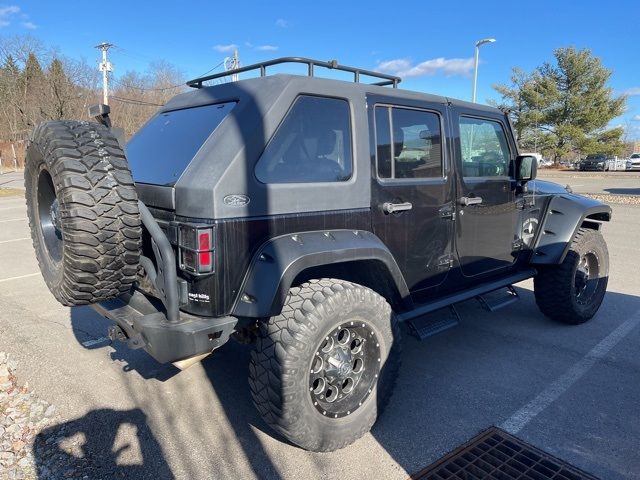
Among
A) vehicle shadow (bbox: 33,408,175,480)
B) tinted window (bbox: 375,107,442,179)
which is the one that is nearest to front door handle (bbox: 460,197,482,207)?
tinted window (bbox: 375,107,442,179)

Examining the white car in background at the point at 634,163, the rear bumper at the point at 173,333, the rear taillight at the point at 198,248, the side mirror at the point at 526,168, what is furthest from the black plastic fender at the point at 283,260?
the white car in background at the point at 634,163

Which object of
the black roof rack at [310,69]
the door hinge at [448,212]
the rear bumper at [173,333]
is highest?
the black roof rack at [310,69]

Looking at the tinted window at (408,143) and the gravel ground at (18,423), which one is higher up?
the tinted window at (408,143)

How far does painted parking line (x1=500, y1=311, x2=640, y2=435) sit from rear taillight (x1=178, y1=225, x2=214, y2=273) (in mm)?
2139

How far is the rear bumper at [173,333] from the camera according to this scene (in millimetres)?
2439

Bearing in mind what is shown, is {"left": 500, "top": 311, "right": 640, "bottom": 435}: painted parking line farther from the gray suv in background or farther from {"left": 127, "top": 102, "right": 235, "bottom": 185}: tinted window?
the gray suv in background

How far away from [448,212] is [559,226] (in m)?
1.56

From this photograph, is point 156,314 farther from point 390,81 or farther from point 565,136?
point 565,136

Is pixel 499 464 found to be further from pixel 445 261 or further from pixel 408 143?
pixel 408 143

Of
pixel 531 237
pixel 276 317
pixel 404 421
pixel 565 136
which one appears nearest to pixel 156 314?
pixel 276 317

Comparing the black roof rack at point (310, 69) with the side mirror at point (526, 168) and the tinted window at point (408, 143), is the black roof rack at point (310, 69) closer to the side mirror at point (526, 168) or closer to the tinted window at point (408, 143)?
the tinted window at point (408, 143)

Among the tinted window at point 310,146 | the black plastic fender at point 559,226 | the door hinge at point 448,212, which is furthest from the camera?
the black plastic fender at point 559,226

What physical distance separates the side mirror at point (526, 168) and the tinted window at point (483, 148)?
0.10 meters

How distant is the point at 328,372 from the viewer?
2816 millimetres
